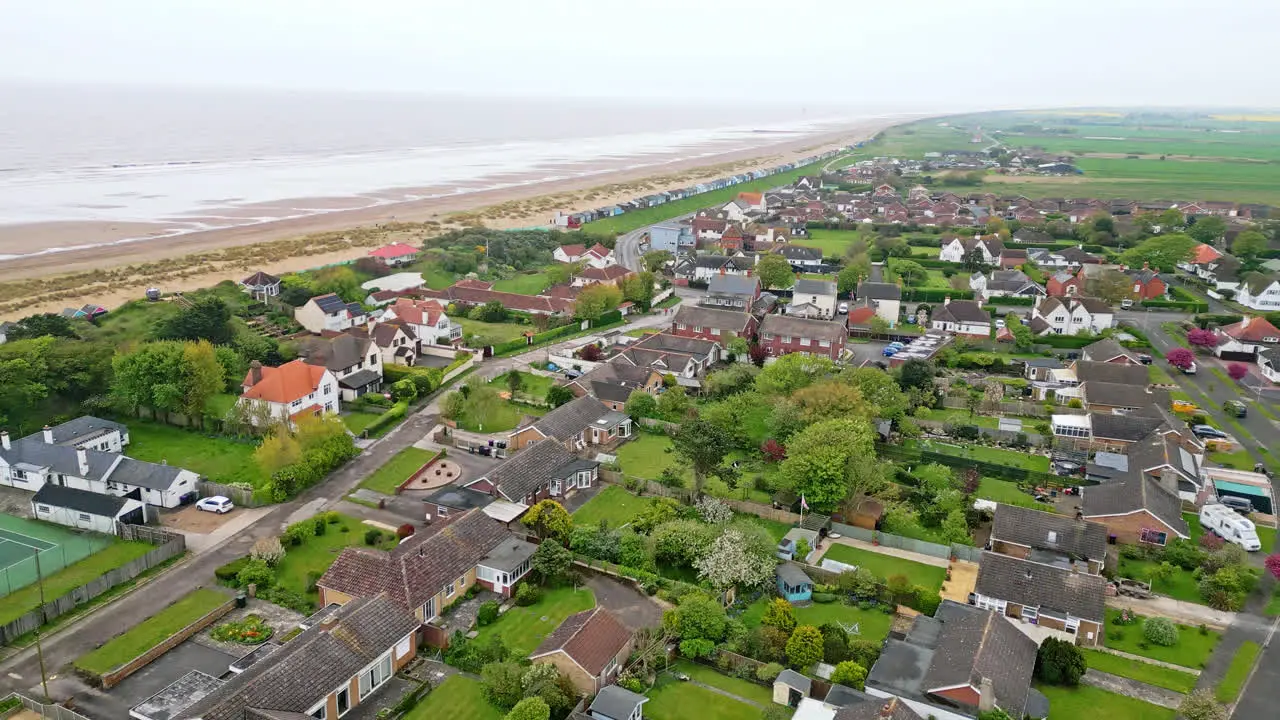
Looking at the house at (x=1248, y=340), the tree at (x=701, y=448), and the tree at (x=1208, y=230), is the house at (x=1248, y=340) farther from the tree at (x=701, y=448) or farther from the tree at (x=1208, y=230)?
the tree at (x=701, y=448)

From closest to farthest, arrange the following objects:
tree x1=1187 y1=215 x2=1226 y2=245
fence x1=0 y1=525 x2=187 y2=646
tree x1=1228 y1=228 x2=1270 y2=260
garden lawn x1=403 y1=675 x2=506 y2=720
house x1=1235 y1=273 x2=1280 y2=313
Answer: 1. garden lawn x1=403 y1=675 x2=506 y2=720
2. fence x1=0 y1=525 x2=187 y2=646
3. house x1=1235 y1=273 x2=1280 y2=313
4. tree x1=1228 y1=228 x2=1270 y2=260
5. tree x1=1187 y1=215 x2=1226 y2=245

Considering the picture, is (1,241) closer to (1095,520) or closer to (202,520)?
(202,520)

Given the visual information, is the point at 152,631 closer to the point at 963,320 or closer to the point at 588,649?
the point at 588,649

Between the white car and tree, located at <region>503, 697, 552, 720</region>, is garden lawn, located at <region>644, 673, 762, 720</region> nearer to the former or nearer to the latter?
tree, located at <region>503, 697, 552, 720</region>

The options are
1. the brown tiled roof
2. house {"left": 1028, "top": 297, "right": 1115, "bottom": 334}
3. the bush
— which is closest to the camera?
the brown tiled roof

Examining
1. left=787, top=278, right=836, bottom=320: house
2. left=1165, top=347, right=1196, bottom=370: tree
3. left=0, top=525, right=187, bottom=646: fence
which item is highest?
left=787, top=278, right=836, bottom=320: house

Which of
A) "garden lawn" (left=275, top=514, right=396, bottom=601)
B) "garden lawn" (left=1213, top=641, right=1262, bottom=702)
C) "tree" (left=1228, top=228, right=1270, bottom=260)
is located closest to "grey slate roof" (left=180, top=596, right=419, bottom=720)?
"garden lawn" (left=275, top=514, right=396, bottom=601)

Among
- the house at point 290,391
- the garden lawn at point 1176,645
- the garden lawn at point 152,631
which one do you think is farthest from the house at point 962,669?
the house at point 290,391
